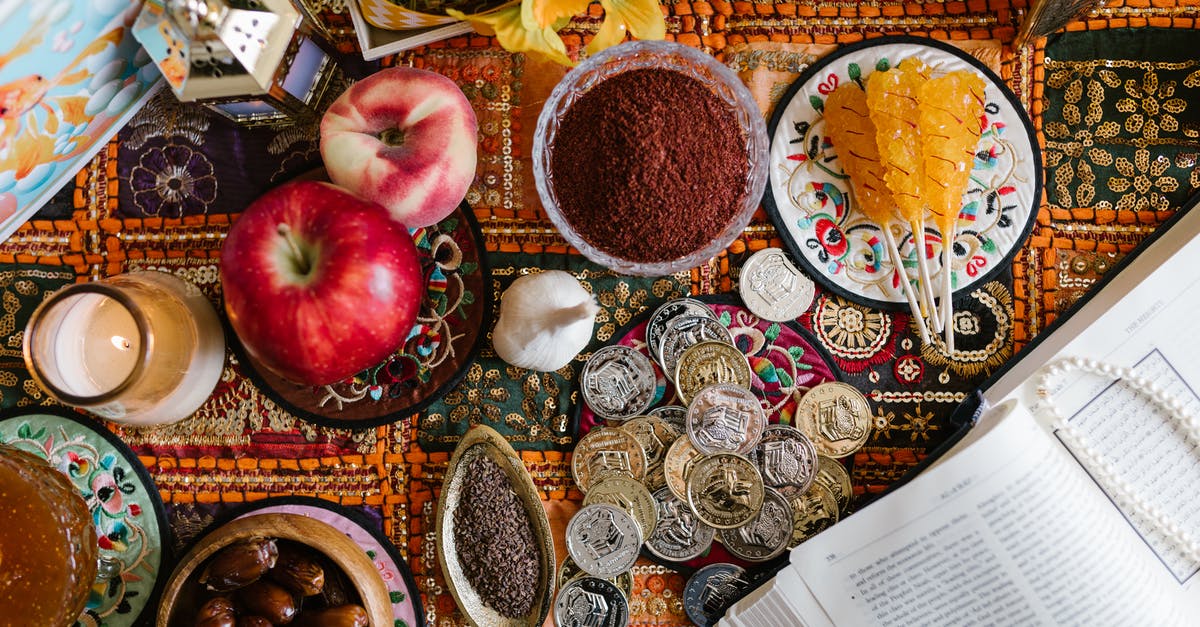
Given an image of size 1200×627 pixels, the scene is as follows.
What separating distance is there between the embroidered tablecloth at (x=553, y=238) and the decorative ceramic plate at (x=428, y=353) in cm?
2

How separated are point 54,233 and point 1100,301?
4.20 feet

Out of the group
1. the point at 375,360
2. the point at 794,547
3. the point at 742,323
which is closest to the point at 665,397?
the point at 742,323

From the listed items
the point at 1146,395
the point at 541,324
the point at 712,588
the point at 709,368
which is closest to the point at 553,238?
the point at 541,324

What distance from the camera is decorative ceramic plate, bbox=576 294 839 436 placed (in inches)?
37.1

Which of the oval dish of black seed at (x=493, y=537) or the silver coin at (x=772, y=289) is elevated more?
the silver coin at (x=772, y=289)

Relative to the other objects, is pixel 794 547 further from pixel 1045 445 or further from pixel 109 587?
pixel 109 587

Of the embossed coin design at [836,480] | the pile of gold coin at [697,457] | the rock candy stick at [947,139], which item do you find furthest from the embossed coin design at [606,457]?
the rock candy stick at [947,139]

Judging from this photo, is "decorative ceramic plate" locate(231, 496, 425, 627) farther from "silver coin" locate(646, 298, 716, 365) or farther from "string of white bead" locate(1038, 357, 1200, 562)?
"string of white bead" locate(1038, 357, 1200, 562)

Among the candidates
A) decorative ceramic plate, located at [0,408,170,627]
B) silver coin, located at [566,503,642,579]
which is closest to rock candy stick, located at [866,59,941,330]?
silver coin, located at [566,503,642,579]

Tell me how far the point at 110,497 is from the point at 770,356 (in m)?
0.82

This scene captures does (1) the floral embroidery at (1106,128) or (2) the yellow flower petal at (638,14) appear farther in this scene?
(1) the floral embroidery at (1106,128)

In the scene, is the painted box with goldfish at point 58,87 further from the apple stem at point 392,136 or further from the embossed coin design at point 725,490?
the embossed coin design at point 725,490

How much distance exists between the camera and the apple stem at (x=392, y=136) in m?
0.83

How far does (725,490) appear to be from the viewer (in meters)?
0.91
